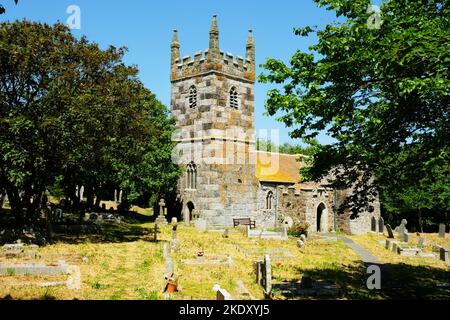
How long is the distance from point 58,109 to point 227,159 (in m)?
17.8

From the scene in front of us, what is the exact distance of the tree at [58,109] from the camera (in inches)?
718

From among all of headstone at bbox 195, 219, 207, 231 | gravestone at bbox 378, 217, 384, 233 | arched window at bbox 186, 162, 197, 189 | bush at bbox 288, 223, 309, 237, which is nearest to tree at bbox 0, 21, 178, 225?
headstone at bbox 195, 219, 207, 231

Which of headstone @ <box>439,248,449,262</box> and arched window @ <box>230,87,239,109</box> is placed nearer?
headstone @ <box>439,248,449,262</box>

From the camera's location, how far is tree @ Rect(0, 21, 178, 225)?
18234mm

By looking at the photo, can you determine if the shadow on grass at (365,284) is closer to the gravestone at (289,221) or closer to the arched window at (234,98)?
the gravestone at (289,221)

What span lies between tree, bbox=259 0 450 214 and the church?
2095 centimetres

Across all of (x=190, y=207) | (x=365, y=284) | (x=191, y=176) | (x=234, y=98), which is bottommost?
(x=365, y=284)

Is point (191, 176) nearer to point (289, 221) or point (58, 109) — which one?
point (289, 221)

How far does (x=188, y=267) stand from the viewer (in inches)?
677

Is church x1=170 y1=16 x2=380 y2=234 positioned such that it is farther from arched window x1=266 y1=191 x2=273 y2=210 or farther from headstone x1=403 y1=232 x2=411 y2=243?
headstone x1=403 y1=232 x2=411 y2=243

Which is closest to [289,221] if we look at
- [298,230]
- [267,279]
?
[298,230]

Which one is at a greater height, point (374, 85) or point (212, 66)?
point (212, 66)
